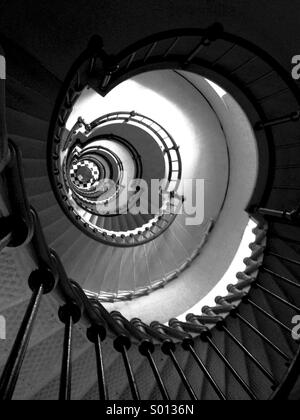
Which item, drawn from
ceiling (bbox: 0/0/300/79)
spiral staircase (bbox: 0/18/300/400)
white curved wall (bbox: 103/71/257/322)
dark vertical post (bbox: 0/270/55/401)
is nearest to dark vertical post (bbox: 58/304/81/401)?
spiral staircase (bbox: 0/18/300/400)

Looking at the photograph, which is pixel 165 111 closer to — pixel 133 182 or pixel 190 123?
pixel 190 123

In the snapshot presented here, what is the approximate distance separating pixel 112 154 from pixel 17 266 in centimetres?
1349

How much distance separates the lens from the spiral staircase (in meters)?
1.75

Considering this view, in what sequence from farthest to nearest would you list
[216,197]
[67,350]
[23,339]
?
[216,197], [67,350], [23,339]

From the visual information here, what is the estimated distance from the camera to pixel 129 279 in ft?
26.0

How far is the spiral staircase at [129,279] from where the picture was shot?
68.9 inches

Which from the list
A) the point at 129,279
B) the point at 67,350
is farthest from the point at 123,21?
the point at 129,279

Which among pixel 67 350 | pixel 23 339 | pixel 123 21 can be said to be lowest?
pixel 67 350

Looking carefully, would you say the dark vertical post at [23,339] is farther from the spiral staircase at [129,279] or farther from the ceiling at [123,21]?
the ceiling at [123,21]

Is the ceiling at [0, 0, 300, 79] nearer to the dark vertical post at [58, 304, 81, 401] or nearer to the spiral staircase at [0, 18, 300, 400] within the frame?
the spiral staircase at [0, 18, 300, 400]

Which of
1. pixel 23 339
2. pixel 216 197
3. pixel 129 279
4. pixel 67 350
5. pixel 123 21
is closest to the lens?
pixel 23 339

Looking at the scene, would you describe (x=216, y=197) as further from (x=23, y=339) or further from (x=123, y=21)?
(x=23, y=339)
